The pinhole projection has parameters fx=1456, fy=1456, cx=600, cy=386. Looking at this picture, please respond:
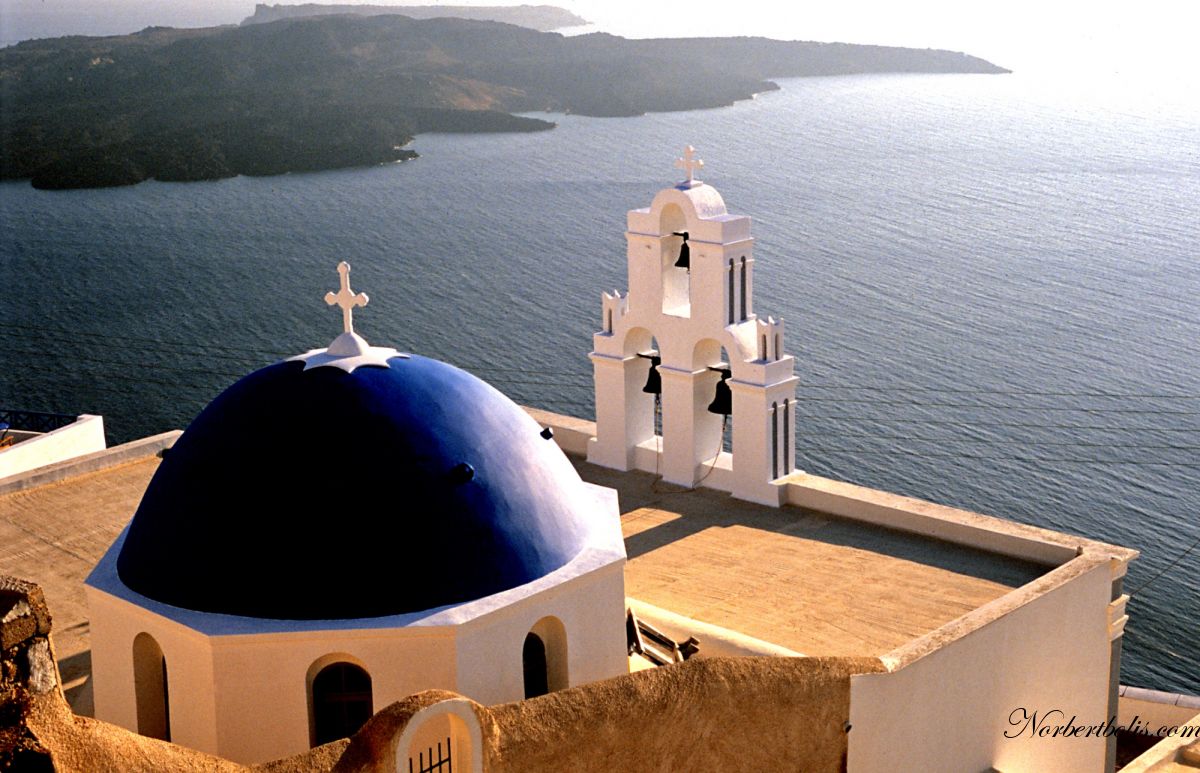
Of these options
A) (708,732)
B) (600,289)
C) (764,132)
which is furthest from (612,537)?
(764,132)

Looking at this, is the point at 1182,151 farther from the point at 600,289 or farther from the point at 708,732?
the point at 708,732

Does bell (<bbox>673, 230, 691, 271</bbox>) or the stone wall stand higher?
bell (<bbox>673, 230, 691, 271</bbox>)

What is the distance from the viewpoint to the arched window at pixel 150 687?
993 centimetres

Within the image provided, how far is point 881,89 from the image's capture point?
95938 millimetres

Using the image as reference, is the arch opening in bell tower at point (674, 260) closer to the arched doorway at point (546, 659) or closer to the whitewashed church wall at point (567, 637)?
the whitewashed church wall at point (567, 637)

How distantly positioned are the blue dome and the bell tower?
4.93 metres

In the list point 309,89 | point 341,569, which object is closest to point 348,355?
point 341,569

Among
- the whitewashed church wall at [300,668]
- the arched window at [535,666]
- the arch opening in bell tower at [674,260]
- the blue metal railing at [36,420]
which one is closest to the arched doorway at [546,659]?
the arched window at [535,666]

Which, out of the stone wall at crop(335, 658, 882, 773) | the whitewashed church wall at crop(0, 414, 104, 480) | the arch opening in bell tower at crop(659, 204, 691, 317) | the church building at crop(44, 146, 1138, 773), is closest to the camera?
the stone wall at crop(335, 658, 882, 773)

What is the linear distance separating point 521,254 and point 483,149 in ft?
72.2

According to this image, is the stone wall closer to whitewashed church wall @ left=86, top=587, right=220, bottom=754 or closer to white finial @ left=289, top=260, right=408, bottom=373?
whitewashed church wall @ left=86, top=587, right=220, bottom=754

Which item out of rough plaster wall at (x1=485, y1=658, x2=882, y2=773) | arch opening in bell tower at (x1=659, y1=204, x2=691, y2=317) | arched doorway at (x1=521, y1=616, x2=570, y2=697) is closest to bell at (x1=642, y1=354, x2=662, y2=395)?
arch opening in bell tower at (x1=659, y1=204, x2=691, y2=317)

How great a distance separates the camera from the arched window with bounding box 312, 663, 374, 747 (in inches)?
373

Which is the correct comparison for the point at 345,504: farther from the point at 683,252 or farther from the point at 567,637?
the point at 683,252
